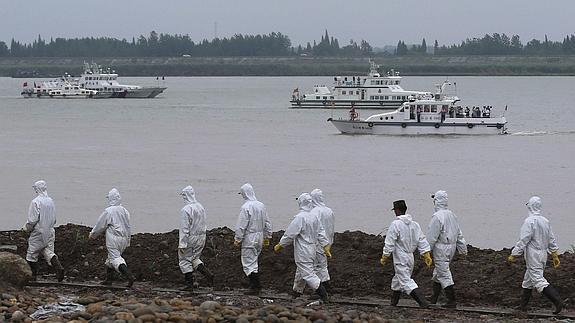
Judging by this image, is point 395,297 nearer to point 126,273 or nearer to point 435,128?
point 126,273

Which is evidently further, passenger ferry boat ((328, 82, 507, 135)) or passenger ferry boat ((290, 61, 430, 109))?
passenger ferry boat ((290, 61, 430, 109))

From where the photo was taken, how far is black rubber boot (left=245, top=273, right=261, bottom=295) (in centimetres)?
1392

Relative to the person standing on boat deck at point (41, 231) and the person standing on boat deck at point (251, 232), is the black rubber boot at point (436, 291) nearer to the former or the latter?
the person standing on boat deck at point (251, 232)

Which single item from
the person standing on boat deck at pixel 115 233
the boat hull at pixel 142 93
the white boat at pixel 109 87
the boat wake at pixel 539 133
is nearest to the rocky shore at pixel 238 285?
the person standing on boat deck at pixel 115 233

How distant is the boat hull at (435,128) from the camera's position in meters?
55.8

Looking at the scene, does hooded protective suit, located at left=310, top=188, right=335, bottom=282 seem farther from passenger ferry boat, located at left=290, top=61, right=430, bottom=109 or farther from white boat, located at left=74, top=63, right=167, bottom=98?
white boat, located at left=74, top=63, right=167, bottom=98

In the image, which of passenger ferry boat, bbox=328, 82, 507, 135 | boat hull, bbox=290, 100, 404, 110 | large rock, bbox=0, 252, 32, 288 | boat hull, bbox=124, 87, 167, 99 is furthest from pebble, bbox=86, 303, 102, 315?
boat hull, bbox=124, 87, 167, 99

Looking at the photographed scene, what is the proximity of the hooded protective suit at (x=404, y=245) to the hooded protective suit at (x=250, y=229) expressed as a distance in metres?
1.73

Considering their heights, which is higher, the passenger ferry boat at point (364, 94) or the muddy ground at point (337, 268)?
the muddy ground at point (337, 268)

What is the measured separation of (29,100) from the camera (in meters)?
110

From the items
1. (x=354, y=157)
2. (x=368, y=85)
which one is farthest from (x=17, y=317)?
(x=368, y=85)

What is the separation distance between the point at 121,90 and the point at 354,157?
69.2 metres

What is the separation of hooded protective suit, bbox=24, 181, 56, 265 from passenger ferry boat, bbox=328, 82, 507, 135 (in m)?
42.0

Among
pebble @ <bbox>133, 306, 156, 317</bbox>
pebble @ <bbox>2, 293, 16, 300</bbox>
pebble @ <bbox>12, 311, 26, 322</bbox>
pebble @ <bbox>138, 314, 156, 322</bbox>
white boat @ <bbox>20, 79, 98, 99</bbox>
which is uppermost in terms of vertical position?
pebble @ <bbox>133, 306, 156, 317</bbox>
